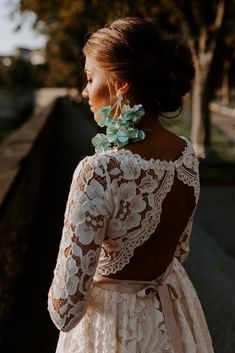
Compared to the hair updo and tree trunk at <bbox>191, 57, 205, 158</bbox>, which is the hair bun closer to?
the hair updo

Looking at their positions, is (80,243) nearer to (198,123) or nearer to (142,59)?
(142,59)

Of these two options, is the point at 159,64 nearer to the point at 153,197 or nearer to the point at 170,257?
the point at 153,197

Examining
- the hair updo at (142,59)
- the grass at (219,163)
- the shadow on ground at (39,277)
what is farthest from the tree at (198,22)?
the hair updo at (142,59)

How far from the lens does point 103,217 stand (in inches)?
65.1

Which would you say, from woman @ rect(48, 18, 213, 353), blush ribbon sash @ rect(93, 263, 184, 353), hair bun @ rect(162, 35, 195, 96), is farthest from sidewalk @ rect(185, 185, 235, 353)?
hair bun @ rect(162, 35, 195, 96)

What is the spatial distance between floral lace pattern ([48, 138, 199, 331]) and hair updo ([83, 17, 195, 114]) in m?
0.20

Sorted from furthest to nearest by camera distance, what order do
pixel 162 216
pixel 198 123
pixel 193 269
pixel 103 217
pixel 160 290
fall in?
pixel 198 123
pixel 193 269
pixel 160 290
pixel 162 216
pixel 103 217

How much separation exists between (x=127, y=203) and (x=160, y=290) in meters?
0.40

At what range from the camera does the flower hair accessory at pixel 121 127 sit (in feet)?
5.60

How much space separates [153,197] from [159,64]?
0.41 metres

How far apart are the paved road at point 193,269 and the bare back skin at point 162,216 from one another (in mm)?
712

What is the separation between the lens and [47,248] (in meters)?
6.38

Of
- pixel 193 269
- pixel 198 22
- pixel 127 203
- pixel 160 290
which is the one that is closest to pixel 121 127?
pixel 127 203

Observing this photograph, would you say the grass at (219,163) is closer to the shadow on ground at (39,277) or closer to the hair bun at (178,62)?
the shadow on ground at (39,277)
